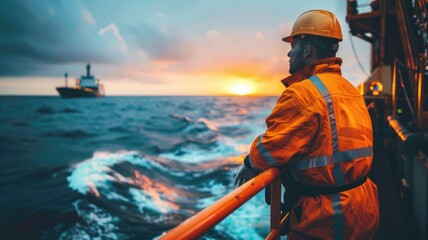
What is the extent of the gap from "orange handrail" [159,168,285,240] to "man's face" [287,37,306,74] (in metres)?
0.68

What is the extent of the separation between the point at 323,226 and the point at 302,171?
315mm

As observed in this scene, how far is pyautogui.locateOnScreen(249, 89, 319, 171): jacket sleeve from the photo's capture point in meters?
1.44

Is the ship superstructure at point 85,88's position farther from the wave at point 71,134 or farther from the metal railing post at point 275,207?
the metal railing post at point 275,207

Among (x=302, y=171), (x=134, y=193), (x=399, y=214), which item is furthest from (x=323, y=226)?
(x=134, y=193)

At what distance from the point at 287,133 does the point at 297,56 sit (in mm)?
620

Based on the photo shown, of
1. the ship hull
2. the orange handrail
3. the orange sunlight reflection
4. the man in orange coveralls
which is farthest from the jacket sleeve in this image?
the ship hull

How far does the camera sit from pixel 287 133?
1.43 m

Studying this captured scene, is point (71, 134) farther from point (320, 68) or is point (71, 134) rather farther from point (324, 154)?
point (324, 154)

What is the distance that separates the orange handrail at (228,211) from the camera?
0.96 meters

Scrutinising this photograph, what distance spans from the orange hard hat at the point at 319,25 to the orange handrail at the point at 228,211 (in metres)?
0.88

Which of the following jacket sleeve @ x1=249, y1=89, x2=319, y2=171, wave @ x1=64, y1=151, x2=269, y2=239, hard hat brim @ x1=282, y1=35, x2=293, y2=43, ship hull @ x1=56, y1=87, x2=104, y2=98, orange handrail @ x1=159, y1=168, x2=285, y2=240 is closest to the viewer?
orange handrail @ x1=159, y1=168, x2=285, y2=240

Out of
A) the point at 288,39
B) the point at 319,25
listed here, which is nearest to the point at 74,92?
the point at 288,39

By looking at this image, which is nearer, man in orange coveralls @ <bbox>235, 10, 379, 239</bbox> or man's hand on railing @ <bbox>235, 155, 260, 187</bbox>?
man in orange coveralls @ <bbox>235, 10, 379, 239</bbox>

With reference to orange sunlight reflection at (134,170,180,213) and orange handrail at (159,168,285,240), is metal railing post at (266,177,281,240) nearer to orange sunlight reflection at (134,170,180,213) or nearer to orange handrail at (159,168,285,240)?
orange handrail at (159,168,285,240)
